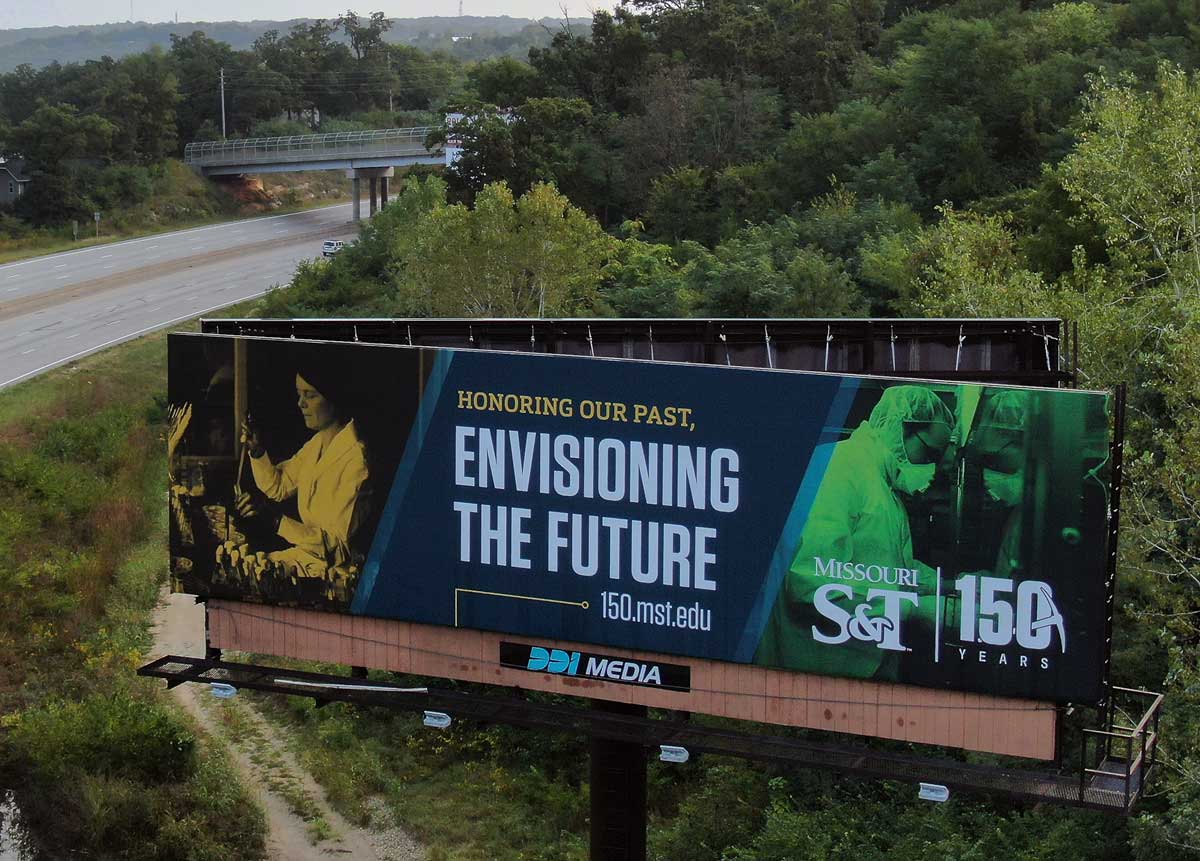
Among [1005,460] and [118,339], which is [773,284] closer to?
[1005,460]

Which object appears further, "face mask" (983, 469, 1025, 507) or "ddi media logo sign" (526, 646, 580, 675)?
"ddi media logo sign" (526, 646, 580, 675)

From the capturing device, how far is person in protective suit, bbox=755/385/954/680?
17328 mm

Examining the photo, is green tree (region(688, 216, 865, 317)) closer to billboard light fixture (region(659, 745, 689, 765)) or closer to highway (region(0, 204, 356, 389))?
highway (region(0, 204, 356, 389))

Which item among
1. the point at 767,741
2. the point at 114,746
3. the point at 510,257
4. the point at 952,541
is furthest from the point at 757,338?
the point at 510,257

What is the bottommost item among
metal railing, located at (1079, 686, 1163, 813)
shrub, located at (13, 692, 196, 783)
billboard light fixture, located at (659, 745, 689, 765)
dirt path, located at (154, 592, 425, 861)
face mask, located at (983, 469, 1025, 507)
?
dirt path, located at (154, 592, 425, 861)

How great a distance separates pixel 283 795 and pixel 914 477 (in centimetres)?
1911

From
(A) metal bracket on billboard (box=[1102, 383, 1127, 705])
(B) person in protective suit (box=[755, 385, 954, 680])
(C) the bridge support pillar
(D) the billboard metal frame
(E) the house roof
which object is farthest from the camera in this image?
(C) the bridge support pillar

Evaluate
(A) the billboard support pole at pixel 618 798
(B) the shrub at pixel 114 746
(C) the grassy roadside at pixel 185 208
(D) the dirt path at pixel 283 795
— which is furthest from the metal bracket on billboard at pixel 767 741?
(C) the grassy roadside at pixel 185 208

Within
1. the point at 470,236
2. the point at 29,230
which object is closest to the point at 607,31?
the point at 29,230

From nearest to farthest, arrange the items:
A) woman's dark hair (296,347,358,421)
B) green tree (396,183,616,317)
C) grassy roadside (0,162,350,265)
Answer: woman's dark hair (296,347,358,421) < green tree (396,183,616,317) < grassy roadside (0,162,350,265)

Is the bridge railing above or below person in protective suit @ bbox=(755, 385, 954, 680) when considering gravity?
above

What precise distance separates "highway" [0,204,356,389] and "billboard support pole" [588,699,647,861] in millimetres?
41717

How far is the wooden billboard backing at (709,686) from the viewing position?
17422mm

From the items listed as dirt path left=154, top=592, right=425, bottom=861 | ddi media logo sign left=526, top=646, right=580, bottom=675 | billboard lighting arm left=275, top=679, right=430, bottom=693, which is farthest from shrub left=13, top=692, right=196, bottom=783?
ddi media logo sign left=526, top=646, right=580, bottom=675
